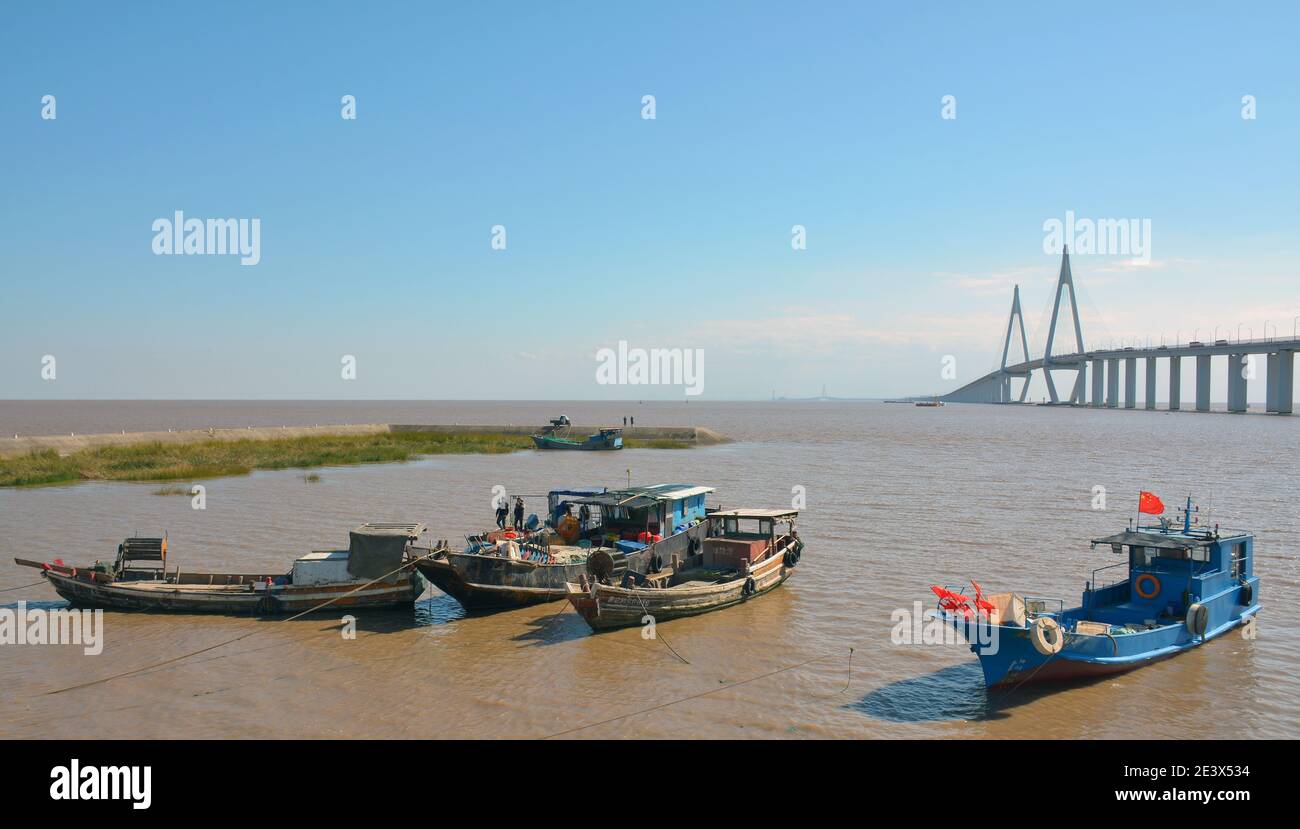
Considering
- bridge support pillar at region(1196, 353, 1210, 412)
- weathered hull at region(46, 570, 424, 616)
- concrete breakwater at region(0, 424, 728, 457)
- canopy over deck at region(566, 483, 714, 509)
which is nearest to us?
weathered hull at region(46, 570, 424, 616)

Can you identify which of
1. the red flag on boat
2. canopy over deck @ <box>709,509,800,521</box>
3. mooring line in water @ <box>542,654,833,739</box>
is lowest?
mooring line in water @ <box>542,654,833,739</box>

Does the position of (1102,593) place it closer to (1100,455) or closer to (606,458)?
(606,458)

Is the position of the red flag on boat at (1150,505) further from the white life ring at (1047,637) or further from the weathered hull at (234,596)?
the weathered hull at (234,596)

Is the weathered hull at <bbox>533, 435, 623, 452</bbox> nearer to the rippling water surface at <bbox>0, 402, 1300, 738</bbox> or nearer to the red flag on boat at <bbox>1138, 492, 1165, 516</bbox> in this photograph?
the rippling water surface at <bbox>0, 402, 1300, 738</bbox>

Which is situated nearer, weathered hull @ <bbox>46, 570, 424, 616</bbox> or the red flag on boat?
the red flag on boat

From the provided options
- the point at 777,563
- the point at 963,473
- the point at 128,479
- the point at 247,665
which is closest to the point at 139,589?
the point at 247,665

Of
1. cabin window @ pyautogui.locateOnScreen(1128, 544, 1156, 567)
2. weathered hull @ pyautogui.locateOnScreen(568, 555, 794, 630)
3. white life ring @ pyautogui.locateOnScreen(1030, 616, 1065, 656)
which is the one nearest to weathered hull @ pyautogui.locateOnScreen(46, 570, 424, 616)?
weathered hull @ pyautogui.locateOnScreen(568, 555, 794, 630)

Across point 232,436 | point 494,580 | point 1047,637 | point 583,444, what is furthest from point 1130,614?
point 232,436
